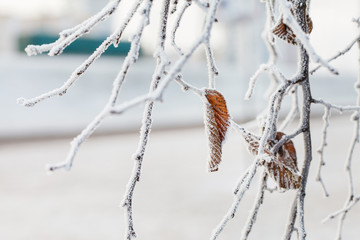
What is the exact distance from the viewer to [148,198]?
2.62 metres

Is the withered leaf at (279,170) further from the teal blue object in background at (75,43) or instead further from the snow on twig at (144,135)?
the teal blue object in background at (75,43)

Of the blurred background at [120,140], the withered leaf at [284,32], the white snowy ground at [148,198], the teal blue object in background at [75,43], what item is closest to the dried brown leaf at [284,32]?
the withered leaf at [284,32]

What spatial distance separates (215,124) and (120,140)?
504 cm

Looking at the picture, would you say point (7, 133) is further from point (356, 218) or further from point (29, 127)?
point (356, 218)

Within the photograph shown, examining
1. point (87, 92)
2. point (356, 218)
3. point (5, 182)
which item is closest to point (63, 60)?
point (87, 92)

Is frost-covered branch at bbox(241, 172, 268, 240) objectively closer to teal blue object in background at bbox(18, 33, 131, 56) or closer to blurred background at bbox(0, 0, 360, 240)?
blurred background at bbox(0, 0, 360, 240)

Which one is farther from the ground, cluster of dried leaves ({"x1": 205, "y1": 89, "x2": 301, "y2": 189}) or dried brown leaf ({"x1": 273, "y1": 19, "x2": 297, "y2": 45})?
dried brown leaf ({"x1": 273, "y1": 19, "x2": 297, "y2": 45})

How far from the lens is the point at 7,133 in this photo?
5984 millimetres

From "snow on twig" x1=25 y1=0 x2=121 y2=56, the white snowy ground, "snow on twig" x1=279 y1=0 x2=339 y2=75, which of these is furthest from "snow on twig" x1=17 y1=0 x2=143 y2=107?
the white snowy ground

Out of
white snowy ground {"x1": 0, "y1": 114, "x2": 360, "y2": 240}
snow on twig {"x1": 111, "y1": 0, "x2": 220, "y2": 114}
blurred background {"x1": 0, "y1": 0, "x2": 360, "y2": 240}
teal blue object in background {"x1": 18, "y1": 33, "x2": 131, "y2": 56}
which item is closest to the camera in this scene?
snow on twig {"x1": 111, "y1": 0, "x2": 220, "y2": 114}

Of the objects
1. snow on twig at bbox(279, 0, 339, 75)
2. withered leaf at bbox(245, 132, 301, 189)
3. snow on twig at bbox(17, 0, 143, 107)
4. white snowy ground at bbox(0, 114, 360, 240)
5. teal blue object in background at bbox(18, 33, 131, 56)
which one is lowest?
withered leaf at bbox(245, 132, 301, 189)

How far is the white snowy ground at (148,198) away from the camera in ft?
6.56

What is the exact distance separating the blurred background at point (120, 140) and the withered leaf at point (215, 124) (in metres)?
0.11

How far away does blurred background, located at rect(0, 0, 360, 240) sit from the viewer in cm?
210
